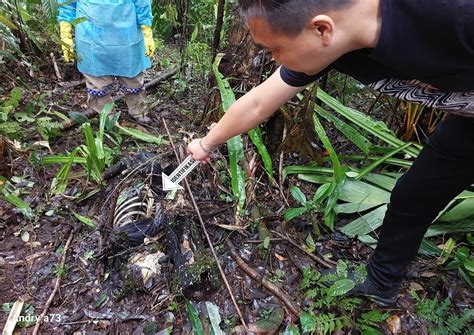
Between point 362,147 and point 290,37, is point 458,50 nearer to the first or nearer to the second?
point 290,37

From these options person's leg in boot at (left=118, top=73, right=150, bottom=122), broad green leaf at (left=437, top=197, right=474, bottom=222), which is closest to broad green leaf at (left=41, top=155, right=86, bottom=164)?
person's leg in boot at (left=118, top=73, right=150, bottom=122)

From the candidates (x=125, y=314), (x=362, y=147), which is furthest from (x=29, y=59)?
(x=362, y=147)

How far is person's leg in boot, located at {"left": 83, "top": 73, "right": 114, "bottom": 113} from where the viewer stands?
3172mm

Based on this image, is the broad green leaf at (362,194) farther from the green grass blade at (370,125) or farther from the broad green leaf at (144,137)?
the broad green leaf at (144,137)

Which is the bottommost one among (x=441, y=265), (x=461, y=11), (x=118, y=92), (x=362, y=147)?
(x=118, y=92)

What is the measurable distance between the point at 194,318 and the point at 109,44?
219 cm

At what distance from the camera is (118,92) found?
353 cm

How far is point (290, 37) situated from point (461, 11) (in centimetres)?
40

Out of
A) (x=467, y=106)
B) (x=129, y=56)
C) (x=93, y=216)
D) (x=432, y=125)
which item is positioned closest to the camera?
(x=467, y=106)

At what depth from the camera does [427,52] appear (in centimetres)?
103

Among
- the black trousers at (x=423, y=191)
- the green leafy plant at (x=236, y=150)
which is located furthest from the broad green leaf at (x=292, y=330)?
the green leafy plant at (x=236, y=150)

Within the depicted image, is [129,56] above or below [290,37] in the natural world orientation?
below

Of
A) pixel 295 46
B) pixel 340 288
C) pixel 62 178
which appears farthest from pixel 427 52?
pixel 62 178

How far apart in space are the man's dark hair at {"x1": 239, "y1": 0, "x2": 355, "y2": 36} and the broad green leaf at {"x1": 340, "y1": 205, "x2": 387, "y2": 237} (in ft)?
4.60
